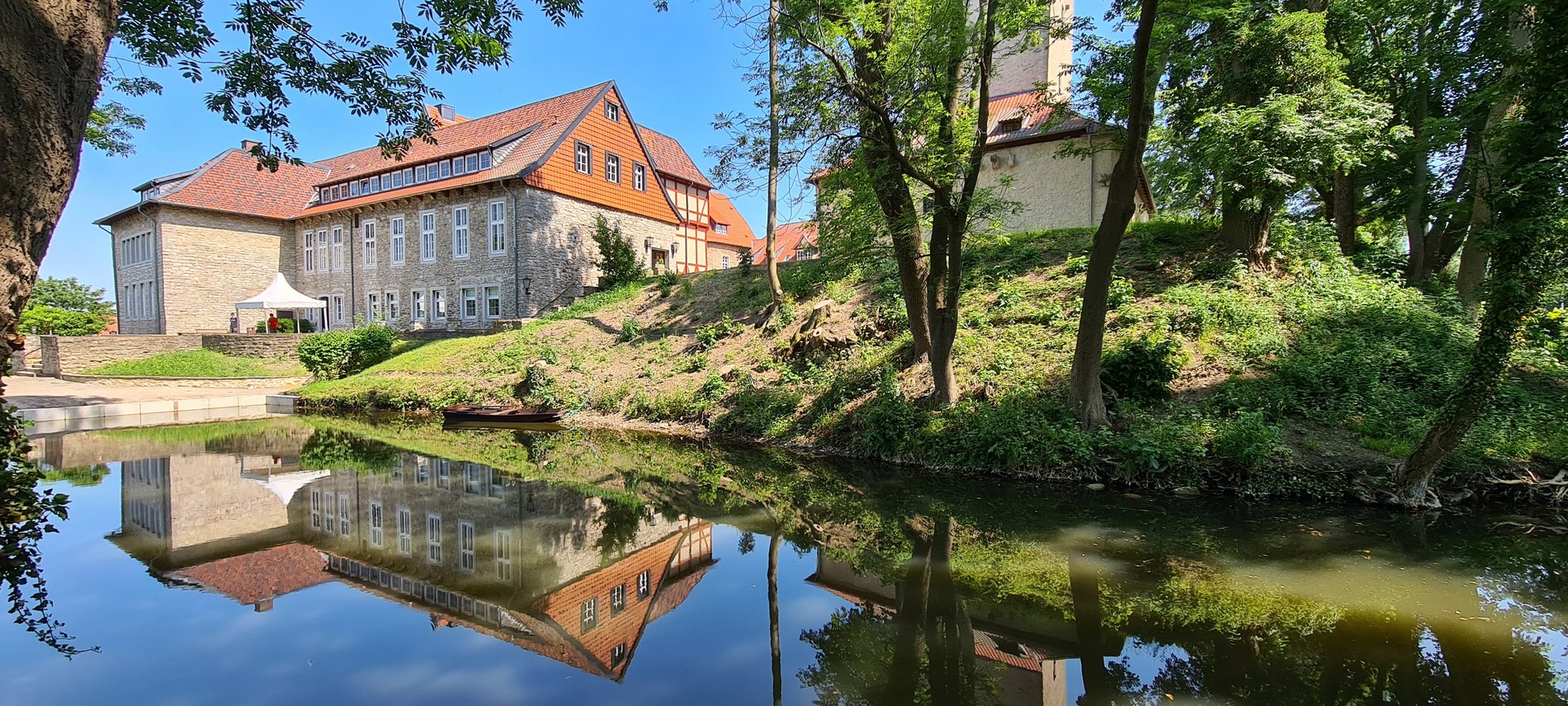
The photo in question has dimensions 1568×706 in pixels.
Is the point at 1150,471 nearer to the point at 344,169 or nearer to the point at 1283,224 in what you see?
the point at 1283,224

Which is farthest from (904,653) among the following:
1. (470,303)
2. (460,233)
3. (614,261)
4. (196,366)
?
(196,366)

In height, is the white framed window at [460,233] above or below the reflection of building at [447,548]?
above

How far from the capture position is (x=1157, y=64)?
8.76m

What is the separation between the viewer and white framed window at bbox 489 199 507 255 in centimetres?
2428

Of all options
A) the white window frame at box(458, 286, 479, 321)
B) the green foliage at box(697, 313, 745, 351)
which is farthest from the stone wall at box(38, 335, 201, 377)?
the green foliage at box(697, 313, 745, 351)

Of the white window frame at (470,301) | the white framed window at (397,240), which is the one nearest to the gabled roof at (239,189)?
the white framed window at (397,240)

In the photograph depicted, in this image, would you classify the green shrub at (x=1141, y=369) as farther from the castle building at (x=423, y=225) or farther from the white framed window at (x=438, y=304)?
the white framed window at (x=438, y=304)

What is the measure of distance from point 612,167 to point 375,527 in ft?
75.4

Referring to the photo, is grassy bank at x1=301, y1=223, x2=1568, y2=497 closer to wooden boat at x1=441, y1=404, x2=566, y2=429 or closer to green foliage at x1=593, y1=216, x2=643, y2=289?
wooden boat at x1=441, y1=404, x2=566, y2=429

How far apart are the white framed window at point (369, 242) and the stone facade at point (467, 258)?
6cm

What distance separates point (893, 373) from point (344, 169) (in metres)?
31.2

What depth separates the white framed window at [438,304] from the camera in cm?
2600

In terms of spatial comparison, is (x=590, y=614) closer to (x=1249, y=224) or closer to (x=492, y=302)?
(x=1249, y=224)

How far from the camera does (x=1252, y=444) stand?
7.69 m
